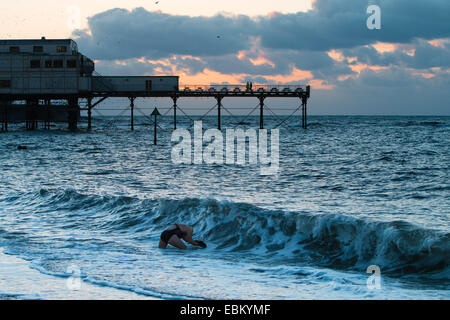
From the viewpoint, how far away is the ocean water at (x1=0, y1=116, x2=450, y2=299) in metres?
7.39

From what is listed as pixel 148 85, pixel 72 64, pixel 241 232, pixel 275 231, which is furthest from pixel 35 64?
pixel 275 231

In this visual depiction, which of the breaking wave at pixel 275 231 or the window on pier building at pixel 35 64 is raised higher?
the window on pier building at pixel 35 64

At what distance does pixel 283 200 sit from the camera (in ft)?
48.0

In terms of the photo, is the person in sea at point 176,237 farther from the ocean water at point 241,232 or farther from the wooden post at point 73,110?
the wooden post at point 73,110

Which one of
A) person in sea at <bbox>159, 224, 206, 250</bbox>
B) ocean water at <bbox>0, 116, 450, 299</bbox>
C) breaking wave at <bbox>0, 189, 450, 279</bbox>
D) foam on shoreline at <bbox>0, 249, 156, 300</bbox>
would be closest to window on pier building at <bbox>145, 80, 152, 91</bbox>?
ocean water at <bbox>0, 116, 450, 299</bbox>

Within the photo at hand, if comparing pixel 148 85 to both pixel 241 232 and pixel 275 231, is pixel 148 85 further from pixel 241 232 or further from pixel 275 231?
pixel 275 231

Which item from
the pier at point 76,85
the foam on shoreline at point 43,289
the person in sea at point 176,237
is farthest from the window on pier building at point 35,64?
the foam on shoreline at point 43,289

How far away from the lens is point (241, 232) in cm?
1148

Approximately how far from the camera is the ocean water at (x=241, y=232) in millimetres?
7391

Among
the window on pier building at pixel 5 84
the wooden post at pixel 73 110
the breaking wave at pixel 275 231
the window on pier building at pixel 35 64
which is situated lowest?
the breaking wave at pixel 275 231

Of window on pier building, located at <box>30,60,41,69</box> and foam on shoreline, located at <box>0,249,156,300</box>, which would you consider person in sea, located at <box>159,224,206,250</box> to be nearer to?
foam on shoreline, located at <box>0,249,156,300</box>

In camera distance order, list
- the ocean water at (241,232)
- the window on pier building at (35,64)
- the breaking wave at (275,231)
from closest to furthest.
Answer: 1. the ocean water at (241,232)
2. the breaking wave at (275,231)
3. the window on pier building at (35,64)

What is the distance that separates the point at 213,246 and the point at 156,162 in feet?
61.1

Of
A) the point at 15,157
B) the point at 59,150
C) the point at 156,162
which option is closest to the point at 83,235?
the point at 156,162
